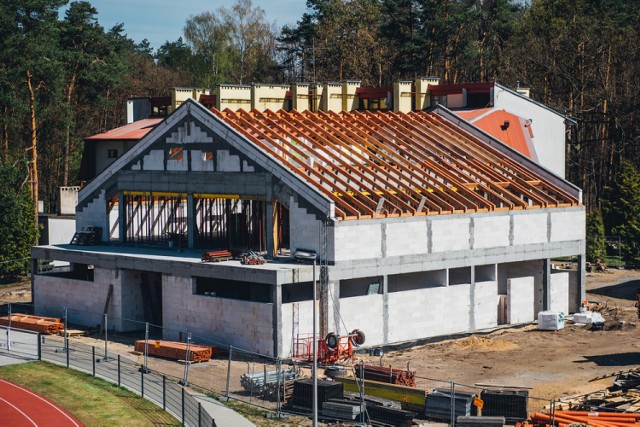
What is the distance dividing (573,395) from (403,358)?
10.7 meters

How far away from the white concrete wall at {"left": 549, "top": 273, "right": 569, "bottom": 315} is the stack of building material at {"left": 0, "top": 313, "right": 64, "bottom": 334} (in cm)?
2695

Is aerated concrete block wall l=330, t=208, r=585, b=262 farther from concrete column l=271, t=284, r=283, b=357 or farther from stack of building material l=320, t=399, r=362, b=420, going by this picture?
stack of building material l=320, t=399, r=362, b=420

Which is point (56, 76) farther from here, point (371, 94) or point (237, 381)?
point (237, 381)

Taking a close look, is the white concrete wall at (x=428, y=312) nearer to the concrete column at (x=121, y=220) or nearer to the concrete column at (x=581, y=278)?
the concrete column at (x=581, y=278)

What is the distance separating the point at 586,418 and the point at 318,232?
19.3 metres

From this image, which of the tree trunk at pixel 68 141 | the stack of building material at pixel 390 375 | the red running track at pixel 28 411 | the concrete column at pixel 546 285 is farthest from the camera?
the tree trunk at pixel 68 141

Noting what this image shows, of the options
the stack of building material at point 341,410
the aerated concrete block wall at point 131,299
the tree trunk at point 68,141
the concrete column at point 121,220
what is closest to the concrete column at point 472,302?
the aerated concrete block wall at point 131,299

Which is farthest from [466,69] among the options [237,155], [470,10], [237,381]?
[237,381]

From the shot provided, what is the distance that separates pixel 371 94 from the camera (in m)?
74.4

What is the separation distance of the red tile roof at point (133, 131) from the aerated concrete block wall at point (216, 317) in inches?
1219

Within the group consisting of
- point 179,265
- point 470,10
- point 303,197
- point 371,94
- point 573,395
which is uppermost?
point 470,10

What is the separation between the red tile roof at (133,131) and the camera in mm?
85750

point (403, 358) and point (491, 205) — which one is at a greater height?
point (491, 205)

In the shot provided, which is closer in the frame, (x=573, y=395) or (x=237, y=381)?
(x=573, y=395)
